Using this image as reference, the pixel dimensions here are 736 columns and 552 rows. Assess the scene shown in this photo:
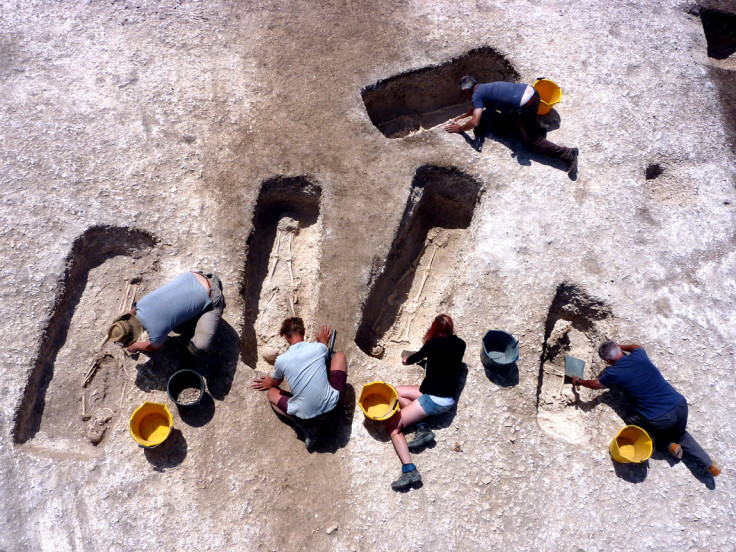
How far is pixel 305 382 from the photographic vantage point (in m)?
4.65

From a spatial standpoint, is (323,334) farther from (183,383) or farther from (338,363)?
(183,383)

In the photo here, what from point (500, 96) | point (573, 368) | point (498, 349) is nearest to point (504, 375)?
point (498, 349)

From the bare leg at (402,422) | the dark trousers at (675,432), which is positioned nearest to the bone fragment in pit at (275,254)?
the bare leg at (402,422)

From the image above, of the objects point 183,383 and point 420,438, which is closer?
point 420,438

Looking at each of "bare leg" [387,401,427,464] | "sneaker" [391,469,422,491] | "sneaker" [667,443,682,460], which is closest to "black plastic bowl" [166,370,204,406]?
"bare leg" [387,401,427,464]

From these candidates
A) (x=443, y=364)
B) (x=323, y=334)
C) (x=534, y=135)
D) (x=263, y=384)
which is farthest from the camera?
(x=534, y=135)

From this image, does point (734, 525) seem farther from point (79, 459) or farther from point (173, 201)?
point (173, 201)

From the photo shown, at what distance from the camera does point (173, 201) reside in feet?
19.0

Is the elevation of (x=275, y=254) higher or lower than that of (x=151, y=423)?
higher

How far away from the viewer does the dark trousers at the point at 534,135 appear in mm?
5906

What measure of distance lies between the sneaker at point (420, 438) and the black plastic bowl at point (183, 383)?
94.5 inches

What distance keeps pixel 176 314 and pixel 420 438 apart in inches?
117

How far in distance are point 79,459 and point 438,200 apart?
5.57 metres

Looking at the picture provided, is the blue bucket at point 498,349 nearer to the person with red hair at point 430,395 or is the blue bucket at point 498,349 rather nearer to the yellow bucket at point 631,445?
the person with red hair at point 430,395
